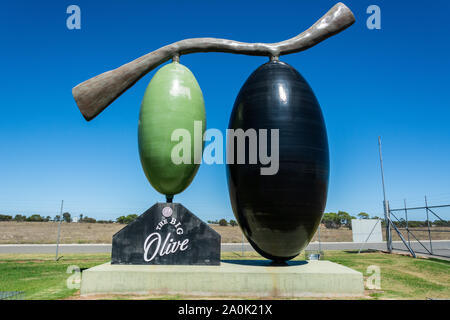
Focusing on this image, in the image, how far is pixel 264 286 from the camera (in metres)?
7.05

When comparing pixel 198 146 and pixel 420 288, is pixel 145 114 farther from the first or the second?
pixel 420 288

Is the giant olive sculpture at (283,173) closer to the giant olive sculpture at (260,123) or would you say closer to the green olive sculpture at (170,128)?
the giant olive sculpture at (260,123)

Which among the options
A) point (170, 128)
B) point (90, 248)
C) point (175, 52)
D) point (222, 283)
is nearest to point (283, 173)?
point (222, 283)

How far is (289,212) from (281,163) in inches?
44.1

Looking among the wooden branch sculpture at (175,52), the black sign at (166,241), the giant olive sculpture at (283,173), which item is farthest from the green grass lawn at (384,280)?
the wooden branch sculpture at (175,52)

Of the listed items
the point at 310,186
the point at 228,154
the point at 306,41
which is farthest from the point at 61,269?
the point at 306,41

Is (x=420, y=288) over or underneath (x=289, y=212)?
underneath

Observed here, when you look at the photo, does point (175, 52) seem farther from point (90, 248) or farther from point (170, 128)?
point (90, 248)

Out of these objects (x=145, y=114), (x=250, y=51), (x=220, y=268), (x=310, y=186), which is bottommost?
(x=220, y=268)

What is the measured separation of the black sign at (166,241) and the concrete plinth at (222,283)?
77 cm

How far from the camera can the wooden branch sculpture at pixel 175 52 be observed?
28.9 ft

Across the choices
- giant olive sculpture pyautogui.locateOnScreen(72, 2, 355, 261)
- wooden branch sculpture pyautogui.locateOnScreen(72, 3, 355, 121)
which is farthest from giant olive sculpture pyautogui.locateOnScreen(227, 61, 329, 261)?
wooden branch sculpture pyautogui.locateOnScreen(72, 3, 355, 121)

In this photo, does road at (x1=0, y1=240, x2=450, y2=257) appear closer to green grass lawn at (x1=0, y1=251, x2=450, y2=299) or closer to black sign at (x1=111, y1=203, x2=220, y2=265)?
green grass lawn at (x1=0, y1=251, x2=450, y2=299)

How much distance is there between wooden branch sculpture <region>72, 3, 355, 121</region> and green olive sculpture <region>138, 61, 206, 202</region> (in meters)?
0.78
